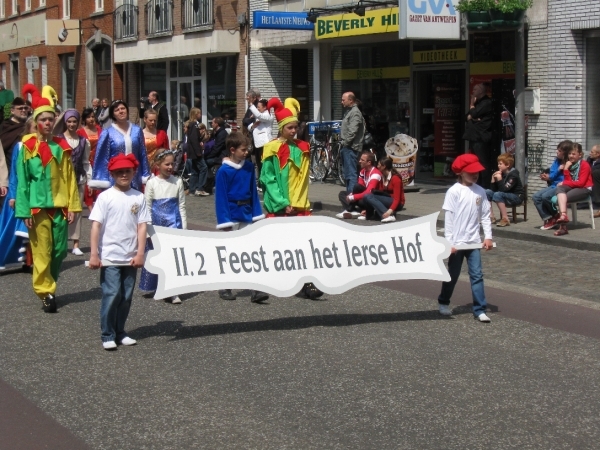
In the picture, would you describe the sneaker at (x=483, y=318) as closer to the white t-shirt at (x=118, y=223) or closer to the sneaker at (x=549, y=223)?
the white t-shirt at (x=118, y=223)

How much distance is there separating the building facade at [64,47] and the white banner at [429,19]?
1900 centimetres

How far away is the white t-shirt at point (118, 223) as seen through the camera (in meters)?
8.00

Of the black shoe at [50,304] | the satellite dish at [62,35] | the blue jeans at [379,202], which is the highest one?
the satellite dish at [62,35]

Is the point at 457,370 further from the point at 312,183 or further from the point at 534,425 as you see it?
the point at 312,183

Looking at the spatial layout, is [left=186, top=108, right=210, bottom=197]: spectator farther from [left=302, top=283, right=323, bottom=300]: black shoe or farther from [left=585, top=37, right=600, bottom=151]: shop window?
[left=302, top=283, right=323, bottom=300]: black shoe

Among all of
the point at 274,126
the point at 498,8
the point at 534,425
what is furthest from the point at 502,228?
the point at 274,126

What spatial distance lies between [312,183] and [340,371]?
1555 cm

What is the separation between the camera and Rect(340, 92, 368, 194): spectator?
17.4 meters

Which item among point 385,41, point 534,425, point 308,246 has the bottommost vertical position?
point 534,425

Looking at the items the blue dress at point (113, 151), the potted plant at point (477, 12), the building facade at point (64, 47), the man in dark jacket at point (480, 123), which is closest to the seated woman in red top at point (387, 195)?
the man in dark jacket at point (480, 123)

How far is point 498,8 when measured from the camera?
639 inches

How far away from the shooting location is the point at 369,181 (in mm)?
16531

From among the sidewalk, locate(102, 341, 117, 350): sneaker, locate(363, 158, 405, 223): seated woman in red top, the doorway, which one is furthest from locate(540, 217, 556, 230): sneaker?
locate(102, 341, 117, 350): sneaker

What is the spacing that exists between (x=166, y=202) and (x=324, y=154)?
12897 mm
